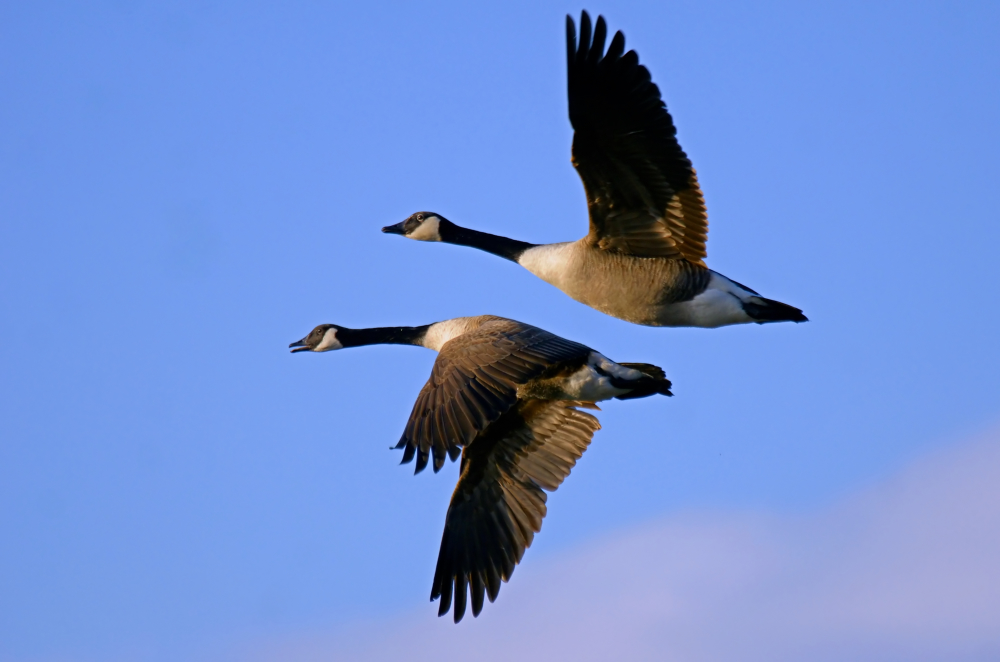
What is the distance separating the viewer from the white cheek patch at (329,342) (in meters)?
13.1

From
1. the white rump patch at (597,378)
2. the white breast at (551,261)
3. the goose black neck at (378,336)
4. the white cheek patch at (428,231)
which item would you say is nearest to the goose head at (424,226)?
the white cheek patch at (428,231)

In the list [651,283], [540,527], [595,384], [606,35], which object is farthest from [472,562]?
[606,35]

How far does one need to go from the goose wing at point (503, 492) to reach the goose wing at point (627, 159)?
70.6 inches

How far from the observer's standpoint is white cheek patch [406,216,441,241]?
1270cm

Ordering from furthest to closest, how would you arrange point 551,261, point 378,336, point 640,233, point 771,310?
point 378,336 → point 551,261 → point 640,233 → point 771,310

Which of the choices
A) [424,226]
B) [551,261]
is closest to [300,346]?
[424,226]

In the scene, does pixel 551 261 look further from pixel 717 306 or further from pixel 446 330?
pixel 717 306

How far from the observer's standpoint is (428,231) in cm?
1270

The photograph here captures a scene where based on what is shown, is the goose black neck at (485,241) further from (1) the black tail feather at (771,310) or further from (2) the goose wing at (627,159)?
(1) the black tail feather at (771,310)

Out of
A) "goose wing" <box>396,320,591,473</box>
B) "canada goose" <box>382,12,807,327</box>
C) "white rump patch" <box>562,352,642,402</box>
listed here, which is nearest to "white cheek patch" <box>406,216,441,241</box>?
"canada goose" <box>382,12,807,327</box>

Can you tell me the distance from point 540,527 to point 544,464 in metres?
0.58

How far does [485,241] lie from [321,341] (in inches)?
92.9

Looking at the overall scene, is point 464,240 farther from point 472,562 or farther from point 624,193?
point 472,562

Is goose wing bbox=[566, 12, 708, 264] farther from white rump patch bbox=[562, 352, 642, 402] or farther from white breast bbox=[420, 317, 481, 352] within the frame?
white breast bbox=[420, 317, 481, 352]
